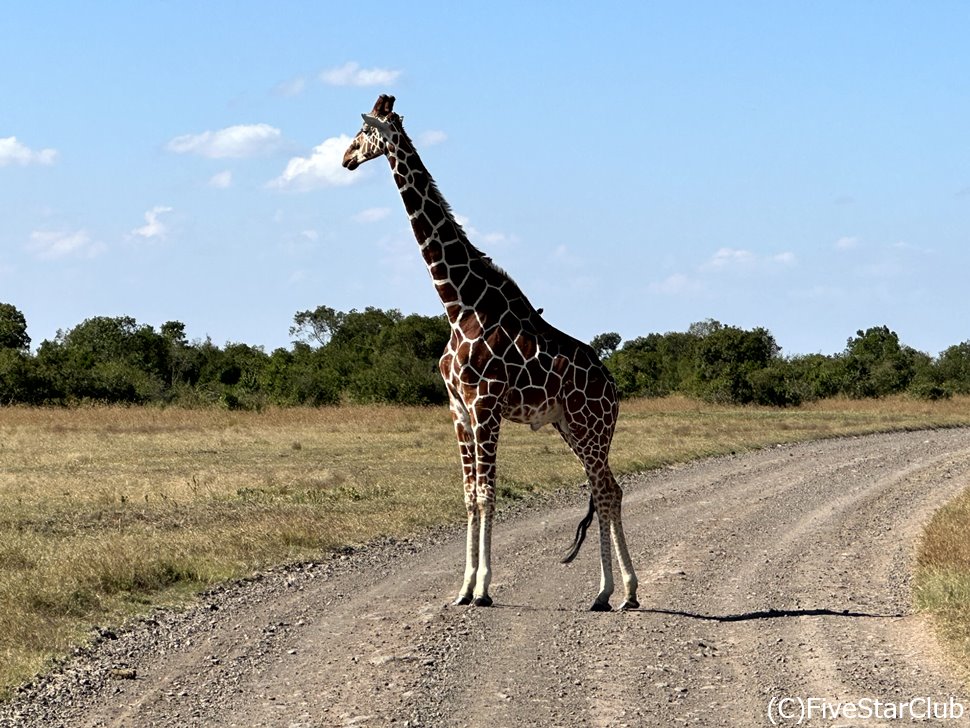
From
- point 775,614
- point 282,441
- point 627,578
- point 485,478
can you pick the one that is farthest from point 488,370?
point 282,441

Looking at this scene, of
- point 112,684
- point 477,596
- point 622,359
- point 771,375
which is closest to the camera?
point 112,684

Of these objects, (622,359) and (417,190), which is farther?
(622,359)

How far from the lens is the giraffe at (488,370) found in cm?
1094

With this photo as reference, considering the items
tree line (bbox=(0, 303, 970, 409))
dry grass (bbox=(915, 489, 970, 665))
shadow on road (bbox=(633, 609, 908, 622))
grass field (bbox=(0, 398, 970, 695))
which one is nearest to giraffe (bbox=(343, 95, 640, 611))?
shadow on road (bbox=(633, 609, 908, 622))

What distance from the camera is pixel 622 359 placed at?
72.7m

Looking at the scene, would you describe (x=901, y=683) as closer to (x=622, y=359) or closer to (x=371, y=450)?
(x=371, y=450)

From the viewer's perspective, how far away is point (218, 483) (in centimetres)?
2091

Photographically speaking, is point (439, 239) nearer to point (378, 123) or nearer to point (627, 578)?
point (378, 123)

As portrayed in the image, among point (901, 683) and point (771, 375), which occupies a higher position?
point (771, 375)

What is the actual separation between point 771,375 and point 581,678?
44.3 metres

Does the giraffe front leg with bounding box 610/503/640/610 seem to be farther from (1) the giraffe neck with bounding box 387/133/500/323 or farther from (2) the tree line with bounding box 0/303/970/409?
(2) the tree line with bounding box 0/303/970/409

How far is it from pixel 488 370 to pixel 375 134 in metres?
2.33

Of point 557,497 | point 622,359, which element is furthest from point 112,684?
point 622,359

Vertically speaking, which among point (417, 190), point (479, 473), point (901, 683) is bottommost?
point (901, 683)
